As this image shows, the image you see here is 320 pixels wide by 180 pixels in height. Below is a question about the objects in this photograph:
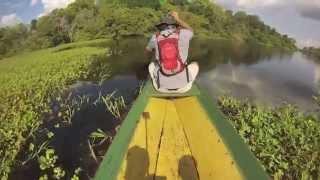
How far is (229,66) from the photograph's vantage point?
115ft

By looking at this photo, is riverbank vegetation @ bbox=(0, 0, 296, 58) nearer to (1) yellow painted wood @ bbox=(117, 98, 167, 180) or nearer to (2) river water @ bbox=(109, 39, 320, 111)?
(2) river water @ bbox=(109, 39, 320, 111)

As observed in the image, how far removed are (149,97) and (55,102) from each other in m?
10.4

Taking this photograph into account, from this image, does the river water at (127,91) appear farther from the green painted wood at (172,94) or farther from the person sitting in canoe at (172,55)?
the green painted wood at (172,94)

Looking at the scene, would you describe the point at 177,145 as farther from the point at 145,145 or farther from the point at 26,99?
the point at 26,99

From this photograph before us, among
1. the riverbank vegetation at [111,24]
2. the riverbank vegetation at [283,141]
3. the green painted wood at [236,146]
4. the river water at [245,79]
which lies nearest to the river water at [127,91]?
the river water at [245,79]

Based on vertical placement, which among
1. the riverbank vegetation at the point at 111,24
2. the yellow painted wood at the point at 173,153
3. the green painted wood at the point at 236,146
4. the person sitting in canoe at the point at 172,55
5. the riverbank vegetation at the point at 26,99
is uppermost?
the person sitting in canoe at the point at 172,55

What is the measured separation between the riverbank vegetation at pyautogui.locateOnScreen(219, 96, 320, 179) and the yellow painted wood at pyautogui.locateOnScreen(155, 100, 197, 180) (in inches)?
131

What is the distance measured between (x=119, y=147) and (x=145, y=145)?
2.00 feet

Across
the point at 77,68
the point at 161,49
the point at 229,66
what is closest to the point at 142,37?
the point at 229,66

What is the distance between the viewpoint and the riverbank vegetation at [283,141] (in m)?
9.92

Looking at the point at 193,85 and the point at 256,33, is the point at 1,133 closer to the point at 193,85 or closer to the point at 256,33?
the point at 193,85

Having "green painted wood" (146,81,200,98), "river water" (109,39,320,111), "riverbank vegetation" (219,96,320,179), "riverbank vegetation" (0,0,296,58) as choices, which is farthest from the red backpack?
"riverbank vegetation" (0,0,296,58)

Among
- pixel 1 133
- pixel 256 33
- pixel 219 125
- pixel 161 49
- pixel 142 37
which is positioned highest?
pixel 161 49

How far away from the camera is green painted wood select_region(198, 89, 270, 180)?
602 centimetres
